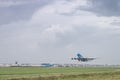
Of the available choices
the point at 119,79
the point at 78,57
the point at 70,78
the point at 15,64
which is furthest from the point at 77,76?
the point at 15,64

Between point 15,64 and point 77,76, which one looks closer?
point 77,76

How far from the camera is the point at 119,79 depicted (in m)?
62.8

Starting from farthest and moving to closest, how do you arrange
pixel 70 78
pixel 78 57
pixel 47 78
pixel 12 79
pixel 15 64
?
pixel 15 64 < pixel 78 57 < pixel 70 78 < pixel 47 78 < pixel 12 79

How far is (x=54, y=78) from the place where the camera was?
61.0 meters

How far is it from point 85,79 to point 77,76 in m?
5.02

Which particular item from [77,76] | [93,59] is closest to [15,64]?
[93,59]

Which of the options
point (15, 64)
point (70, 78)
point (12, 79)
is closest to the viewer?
point (12, 79)

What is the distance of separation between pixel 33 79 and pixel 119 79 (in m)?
16.6

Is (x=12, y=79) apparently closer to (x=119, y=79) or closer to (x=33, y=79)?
(x=33, y=79)

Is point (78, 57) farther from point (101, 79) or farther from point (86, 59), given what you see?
point (101, 79)

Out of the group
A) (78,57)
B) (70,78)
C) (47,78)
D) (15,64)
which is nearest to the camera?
(47,78)

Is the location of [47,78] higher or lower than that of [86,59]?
lower

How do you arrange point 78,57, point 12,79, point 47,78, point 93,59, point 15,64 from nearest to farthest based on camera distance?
point 12,79 → point 47,78 → point 78,57 → point 93,59 → point 15,64

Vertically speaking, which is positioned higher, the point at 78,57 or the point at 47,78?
the point at 78,57
